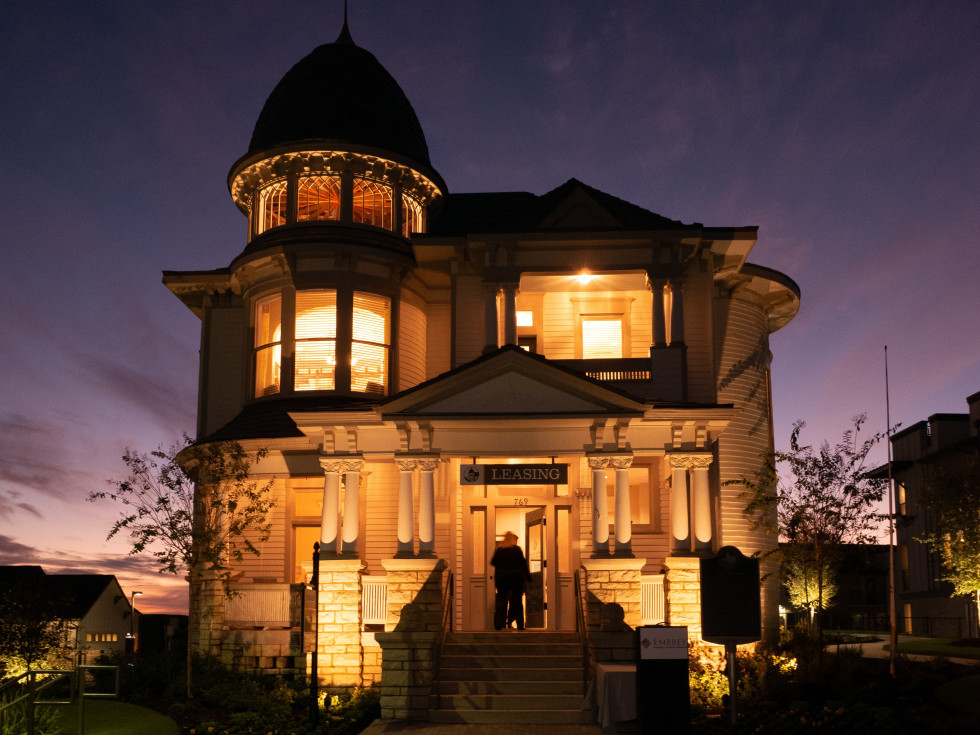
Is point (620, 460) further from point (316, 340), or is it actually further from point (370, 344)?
point (316, 340)

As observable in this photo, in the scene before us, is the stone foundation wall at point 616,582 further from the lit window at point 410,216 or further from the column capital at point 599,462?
the lit window at point 410,216

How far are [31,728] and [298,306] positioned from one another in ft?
41.7

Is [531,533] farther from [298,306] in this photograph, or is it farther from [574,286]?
[298,306]

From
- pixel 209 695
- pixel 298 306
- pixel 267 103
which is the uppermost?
pixel 267 103

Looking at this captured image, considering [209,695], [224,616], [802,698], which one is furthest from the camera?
[224,616]

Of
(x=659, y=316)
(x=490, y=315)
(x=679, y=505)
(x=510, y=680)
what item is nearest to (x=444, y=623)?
(x=510, y=680)

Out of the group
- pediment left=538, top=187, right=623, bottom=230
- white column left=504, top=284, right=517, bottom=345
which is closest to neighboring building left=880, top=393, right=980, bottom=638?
pediment left=538, top=187, right=623, bottom=230

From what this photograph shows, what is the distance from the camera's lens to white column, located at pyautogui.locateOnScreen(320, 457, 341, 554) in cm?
2145

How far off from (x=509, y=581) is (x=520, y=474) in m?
2.07

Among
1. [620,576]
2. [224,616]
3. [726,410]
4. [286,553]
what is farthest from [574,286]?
[224,616]

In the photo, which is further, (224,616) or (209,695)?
(224,616)

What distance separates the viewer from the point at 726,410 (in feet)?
69.4

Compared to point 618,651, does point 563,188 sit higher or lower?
higher

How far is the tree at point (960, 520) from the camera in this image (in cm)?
3066
